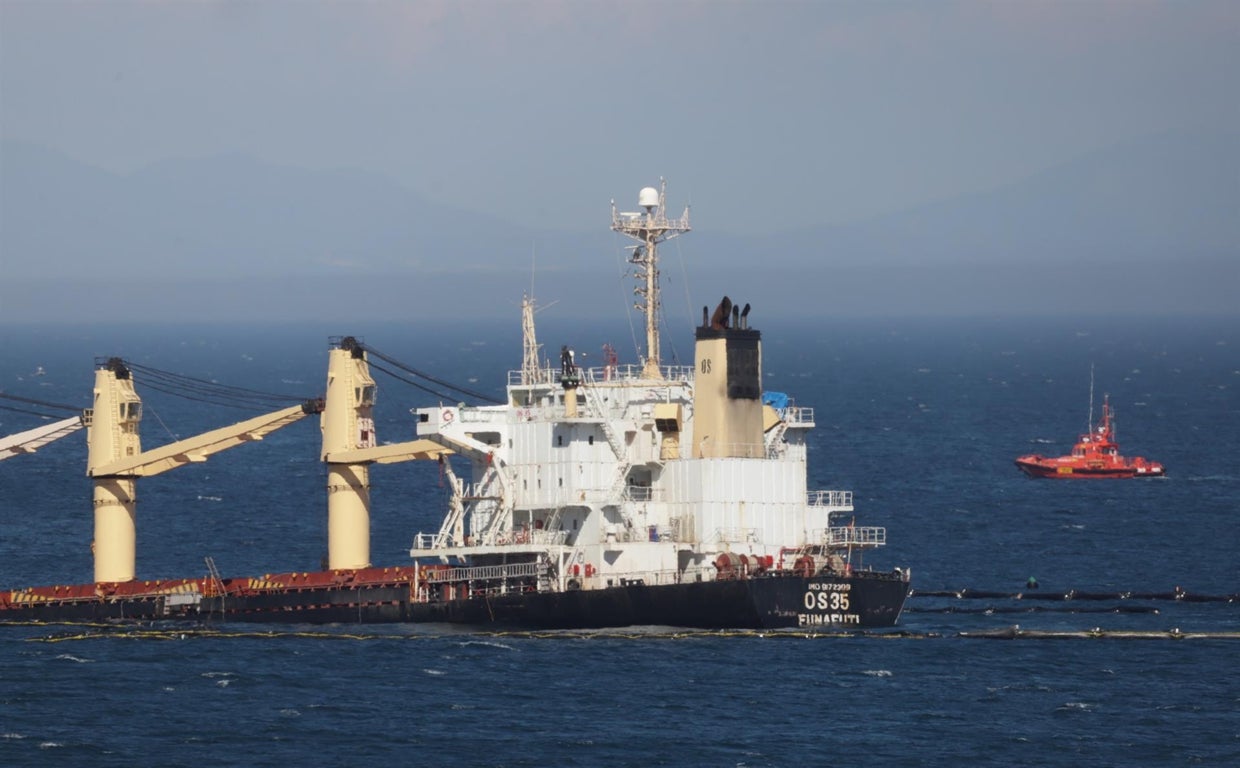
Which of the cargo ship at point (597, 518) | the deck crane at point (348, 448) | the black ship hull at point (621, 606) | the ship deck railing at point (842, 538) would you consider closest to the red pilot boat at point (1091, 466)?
the cargo ship at point (597, 518)

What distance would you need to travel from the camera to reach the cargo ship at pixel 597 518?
2817 inches

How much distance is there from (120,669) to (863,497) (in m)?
52.7

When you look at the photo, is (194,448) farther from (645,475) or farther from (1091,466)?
(1091,466)

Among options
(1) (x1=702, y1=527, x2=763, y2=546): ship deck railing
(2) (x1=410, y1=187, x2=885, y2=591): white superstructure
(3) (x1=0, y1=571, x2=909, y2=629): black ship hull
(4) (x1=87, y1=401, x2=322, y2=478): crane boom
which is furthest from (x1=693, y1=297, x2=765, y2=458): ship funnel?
(4) (x1=87, y1=401, x2=322, y2=478): crane boom

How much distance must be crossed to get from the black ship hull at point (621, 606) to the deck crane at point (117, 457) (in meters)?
4.91

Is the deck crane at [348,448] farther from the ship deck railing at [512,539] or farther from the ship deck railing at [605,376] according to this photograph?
the ship deck railing at [605,376]

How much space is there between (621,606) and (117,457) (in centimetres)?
2086

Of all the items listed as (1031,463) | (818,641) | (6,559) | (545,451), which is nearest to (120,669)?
(545,451)

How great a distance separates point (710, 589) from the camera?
231 feet

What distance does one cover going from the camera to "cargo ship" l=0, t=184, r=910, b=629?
235 feet

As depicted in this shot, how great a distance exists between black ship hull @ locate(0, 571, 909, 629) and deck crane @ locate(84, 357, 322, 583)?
4.91 m

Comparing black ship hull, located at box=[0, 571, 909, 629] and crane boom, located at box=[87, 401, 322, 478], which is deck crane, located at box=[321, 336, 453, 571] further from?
black ship hull, located at box=[0, 571, 909, 629]

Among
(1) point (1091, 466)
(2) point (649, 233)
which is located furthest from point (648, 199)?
(1) point (1091, 466)

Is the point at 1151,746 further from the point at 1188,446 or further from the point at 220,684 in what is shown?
the point at 1188,446
